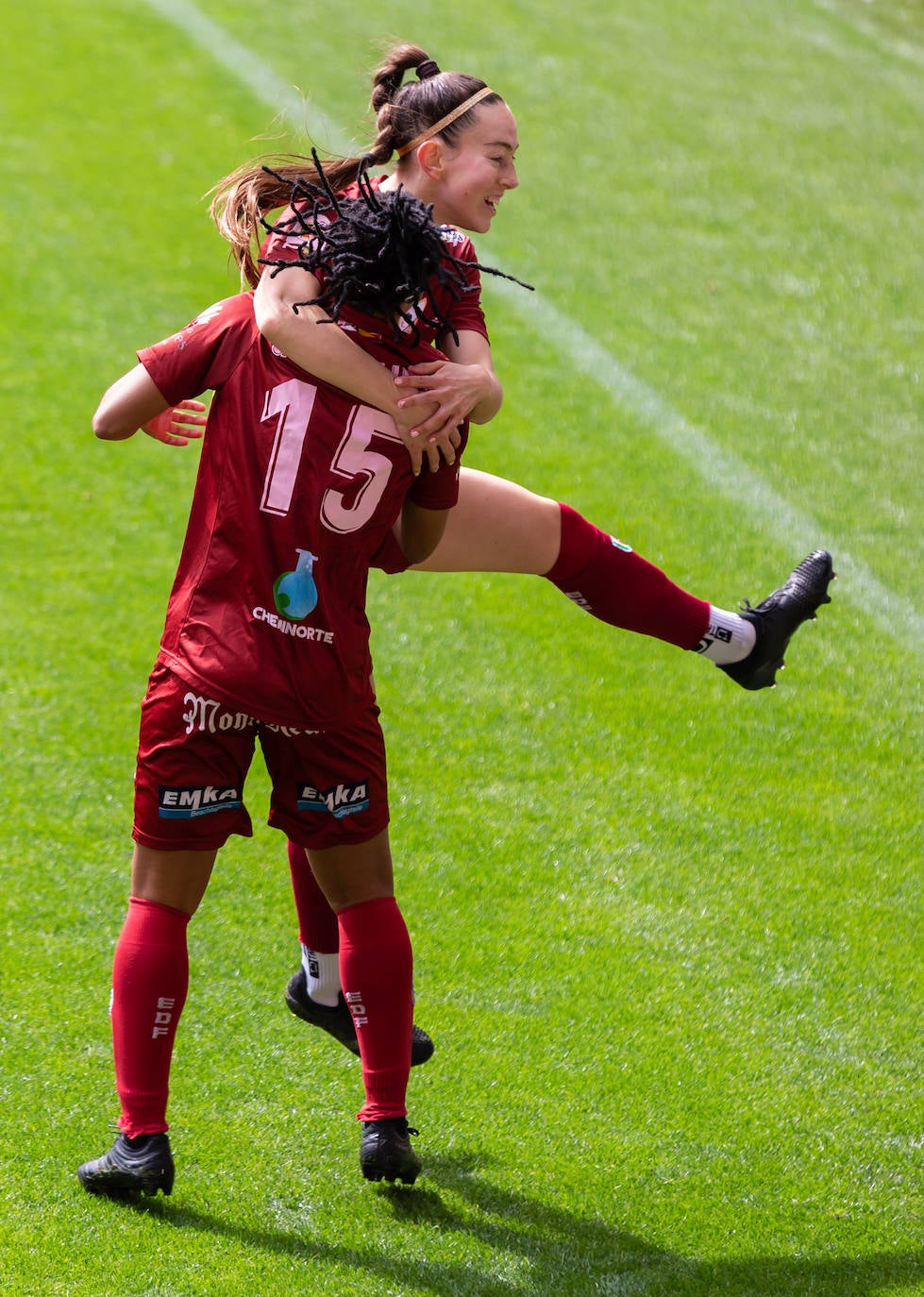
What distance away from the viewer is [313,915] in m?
3.21

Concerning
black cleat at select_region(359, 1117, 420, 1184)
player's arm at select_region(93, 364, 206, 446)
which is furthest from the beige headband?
black cleat at select_region(359, 1117, 420, 1184)

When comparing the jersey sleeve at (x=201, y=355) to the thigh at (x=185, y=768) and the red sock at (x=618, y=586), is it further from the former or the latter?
the red sock at (x=618, y=586)

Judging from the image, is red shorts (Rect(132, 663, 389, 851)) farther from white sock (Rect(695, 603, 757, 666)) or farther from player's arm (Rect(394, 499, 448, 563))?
white sock (Rect(695, 603, 757, 666))

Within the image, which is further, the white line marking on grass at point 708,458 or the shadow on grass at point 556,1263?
the white line marking on grass at point 708,458

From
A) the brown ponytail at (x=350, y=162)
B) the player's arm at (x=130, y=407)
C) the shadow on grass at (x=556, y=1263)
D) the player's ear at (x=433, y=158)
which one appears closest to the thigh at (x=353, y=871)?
the shadow on grass at (x=556, y=1263)

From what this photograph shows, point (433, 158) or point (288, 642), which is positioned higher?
point (433, 158)

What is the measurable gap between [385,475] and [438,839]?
1613mm

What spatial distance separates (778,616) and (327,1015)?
132cm

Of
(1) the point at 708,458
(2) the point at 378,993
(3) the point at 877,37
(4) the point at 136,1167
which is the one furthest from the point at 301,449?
(3) the point at 877,37

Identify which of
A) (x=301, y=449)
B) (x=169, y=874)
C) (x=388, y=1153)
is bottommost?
(x=388, y=1153)

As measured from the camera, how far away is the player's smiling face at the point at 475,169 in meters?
2.72

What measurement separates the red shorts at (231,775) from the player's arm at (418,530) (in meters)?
0.28

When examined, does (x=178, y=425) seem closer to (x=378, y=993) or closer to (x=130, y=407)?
(x=130, y=407)

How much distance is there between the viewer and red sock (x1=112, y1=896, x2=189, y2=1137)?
279 centimetres
